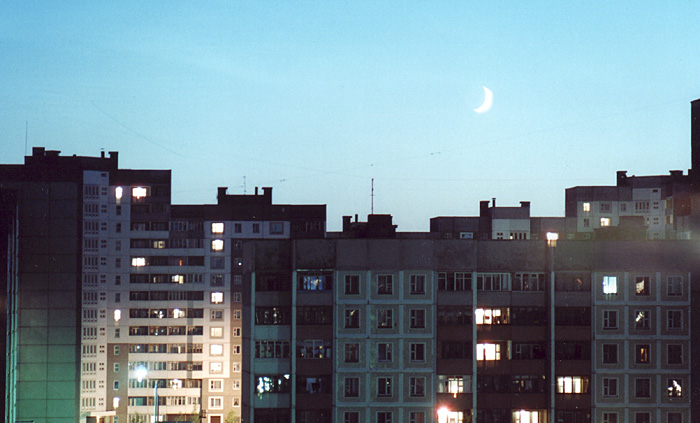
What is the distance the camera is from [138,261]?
166375mm

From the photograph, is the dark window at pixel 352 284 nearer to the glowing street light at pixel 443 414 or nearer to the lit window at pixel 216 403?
the glowing street light at pixel 443 414

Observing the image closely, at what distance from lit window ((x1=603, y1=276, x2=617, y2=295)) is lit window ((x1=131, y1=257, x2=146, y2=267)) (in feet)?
327

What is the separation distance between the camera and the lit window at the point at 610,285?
8219cm

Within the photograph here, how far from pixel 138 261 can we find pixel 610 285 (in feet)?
329

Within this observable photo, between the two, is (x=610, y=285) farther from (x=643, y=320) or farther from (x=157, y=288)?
(x=157, y=288)

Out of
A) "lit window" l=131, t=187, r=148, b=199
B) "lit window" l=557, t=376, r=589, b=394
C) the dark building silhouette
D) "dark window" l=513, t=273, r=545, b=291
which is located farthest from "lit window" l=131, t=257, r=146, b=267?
"lit window" l=557, t=376, r=589, b=394

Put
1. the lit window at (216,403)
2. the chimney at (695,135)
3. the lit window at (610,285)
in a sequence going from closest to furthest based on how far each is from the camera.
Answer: the lit window at (610,285) < the chimney at (695,135) < the lit window at (216,403)

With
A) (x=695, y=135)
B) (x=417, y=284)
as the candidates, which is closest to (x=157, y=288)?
(x=417, y=284)

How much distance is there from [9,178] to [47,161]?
321 inches

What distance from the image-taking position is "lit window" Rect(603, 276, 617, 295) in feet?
270

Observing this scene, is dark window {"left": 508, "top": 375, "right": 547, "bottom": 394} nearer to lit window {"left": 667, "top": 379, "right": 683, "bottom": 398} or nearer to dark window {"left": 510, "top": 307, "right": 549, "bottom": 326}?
dark window {"left": 510, "top": 307, "right": 549, "bottom": 326}

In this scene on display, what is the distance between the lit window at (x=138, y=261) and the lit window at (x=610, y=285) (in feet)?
327

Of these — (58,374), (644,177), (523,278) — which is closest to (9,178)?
(58,374)

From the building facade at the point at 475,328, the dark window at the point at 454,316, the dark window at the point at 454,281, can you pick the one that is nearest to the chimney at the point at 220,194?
the building facade at the point at 475,328
